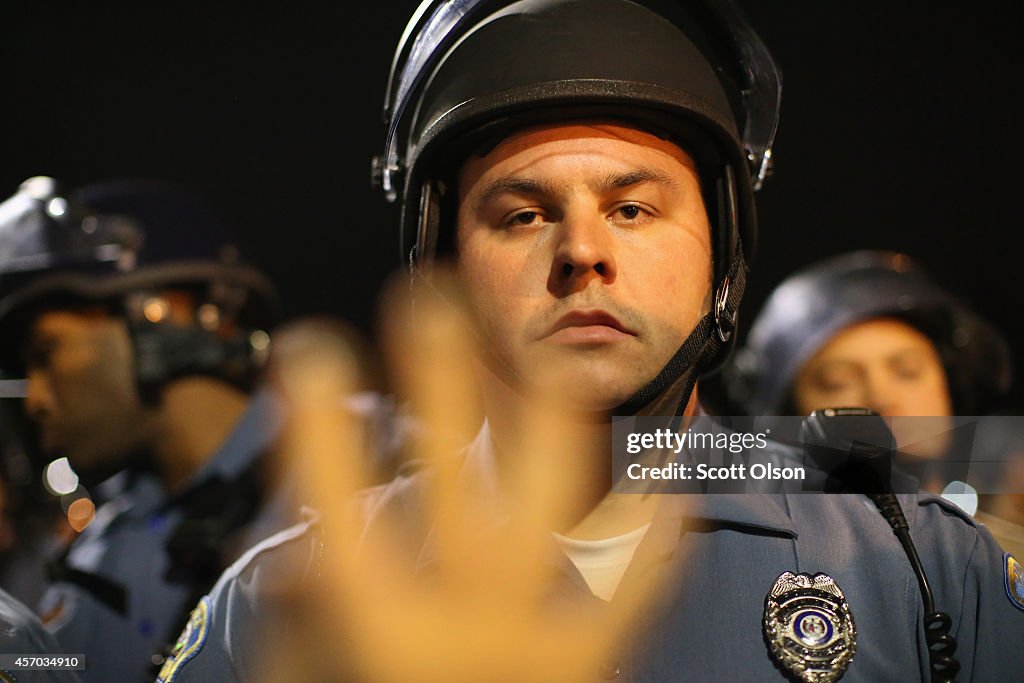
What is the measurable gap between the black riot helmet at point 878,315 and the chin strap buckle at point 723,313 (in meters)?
1.44

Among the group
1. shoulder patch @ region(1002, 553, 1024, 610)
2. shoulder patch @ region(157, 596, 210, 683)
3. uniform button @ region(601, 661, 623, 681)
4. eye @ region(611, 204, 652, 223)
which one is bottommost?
uniform button @ region(601, 661, 623, 681)

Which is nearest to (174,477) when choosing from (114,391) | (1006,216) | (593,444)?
(114,391)

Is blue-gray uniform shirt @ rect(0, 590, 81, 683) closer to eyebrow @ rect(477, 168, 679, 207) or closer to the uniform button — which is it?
the uniform button

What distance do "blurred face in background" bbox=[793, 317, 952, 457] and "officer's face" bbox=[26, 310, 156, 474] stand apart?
7.10 ft

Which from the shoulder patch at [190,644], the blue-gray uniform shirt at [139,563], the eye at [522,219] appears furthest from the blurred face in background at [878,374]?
the shoulder patch at [190,644]

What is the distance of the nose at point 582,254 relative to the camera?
1.59 meters

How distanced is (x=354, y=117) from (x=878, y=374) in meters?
1.78

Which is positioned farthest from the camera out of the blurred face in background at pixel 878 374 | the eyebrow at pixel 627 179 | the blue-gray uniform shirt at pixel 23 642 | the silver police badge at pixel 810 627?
the blurred face in background at pixel 878 374

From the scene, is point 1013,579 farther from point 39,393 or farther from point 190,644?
point 39,393

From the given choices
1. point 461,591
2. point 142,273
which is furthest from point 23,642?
point 142,273

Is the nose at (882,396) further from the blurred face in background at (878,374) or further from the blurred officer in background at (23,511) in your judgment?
the blurred officer in background at (23,511)

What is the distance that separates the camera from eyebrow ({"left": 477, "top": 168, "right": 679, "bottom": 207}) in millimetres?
1653

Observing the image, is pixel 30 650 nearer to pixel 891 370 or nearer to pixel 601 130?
pixel 601 130

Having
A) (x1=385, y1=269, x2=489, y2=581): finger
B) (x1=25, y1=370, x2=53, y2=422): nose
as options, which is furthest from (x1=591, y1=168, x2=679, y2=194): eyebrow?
(x1=25, y1=370, x2=53, y2=422): nose
